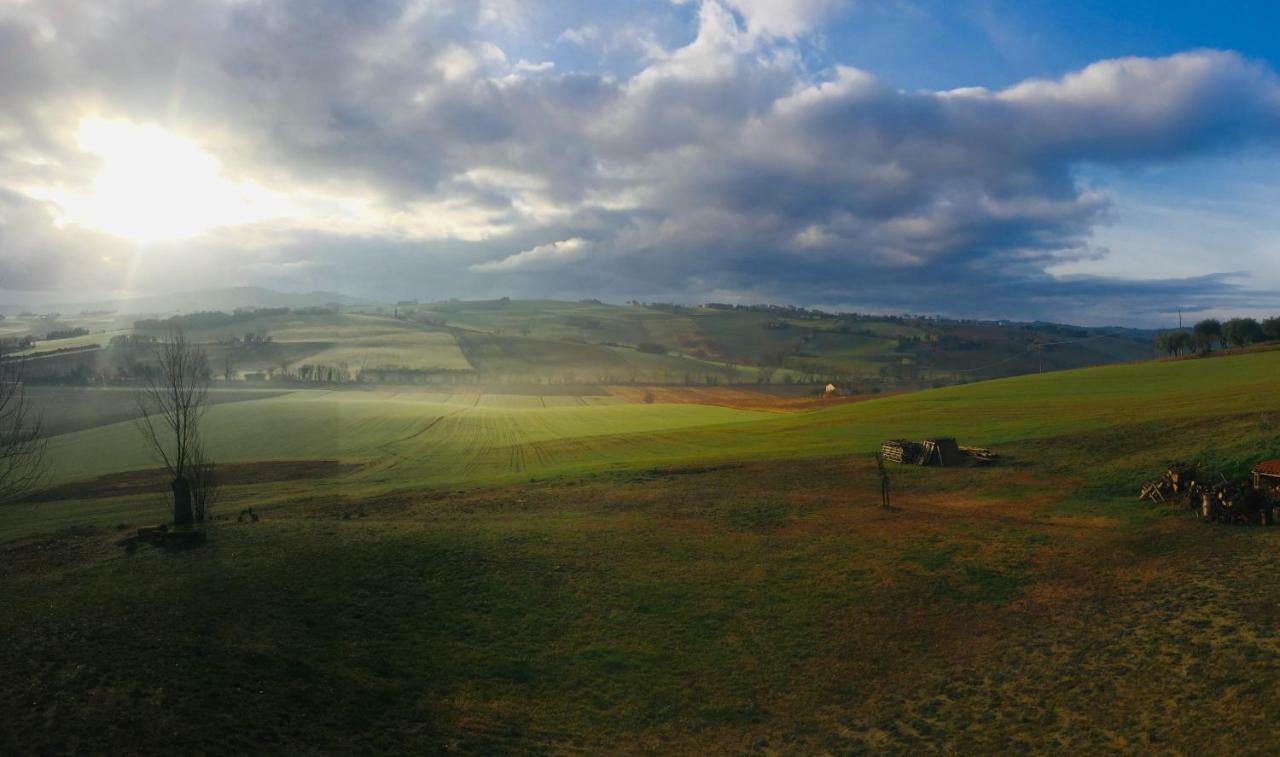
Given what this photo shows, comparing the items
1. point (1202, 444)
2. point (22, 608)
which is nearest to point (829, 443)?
point (1202, 444)

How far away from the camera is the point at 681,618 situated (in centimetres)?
2152

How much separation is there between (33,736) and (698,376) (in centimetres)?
13612

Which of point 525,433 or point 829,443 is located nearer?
point 829,443

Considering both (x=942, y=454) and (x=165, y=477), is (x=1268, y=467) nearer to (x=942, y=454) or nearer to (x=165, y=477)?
(x=942, y=454)

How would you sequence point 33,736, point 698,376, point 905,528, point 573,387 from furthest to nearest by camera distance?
point 698,376
point 573,387
point 905,528
point 33,736

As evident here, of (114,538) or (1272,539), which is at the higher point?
(114,538)

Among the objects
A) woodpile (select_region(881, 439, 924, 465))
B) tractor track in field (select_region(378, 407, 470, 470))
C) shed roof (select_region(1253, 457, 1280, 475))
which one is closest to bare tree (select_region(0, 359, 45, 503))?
tractor track in field (select_region(378, 407, 470, 470))

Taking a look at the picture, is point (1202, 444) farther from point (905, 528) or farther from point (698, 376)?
point (698, 376)

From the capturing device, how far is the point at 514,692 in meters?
17.1

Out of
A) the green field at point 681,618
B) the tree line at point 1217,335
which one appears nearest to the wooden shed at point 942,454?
the green field at point 681,618

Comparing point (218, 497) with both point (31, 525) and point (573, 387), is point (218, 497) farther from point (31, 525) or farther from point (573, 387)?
point (573, 387)

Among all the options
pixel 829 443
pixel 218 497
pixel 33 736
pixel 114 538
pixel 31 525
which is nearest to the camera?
pixel 33 736

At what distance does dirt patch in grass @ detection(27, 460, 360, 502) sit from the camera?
155 ft

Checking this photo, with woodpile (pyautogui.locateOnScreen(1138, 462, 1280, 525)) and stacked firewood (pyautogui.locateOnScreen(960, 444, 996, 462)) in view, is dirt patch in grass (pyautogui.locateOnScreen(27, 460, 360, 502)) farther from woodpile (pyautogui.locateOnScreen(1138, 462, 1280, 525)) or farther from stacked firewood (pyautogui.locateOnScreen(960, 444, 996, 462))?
woodpile (pyautogui.locateOnScreen(1138, 462, 1280, 525))
